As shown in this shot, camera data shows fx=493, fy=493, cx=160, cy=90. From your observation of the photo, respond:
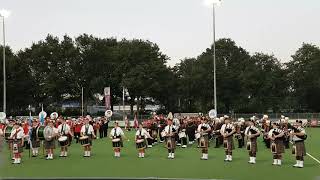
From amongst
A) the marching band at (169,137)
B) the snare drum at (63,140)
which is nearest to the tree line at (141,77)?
the marching band at (169,137)

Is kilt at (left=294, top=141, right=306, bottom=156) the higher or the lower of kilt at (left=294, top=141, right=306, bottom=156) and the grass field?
the higher

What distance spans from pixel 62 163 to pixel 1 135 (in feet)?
15.7

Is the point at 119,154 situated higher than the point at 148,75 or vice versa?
the point at 148,75

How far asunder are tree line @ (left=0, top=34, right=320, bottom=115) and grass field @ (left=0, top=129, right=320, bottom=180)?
1863 inches

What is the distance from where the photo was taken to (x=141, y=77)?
70.3m

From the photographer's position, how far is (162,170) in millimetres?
17531

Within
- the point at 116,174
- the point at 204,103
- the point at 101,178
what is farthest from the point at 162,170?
the point at 204,103

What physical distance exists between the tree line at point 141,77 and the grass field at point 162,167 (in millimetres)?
47332

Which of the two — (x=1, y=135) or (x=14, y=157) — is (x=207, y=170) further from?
(x=1, y=135)

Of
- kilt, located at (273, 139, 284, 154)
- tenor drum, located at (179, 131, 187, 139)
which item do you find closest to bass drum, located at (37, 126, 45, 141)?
tenor drum, located at (179, 131, 187, 139)

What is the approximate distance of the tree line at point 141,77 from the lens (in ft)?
234

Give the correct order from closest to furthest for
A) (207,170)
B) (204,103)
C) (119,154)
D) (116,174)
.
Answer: (116,174)
(207,170)
(119,154)
(204,103)

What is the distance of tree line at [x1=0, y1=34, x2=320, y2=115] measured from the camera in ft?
234

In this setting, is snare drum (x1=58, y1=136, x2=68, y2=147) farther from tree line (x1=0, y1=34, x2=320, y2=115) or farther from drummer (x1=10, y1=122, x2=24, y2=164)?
tree line (x1=0, y1=34, x2=320, y2=115)
